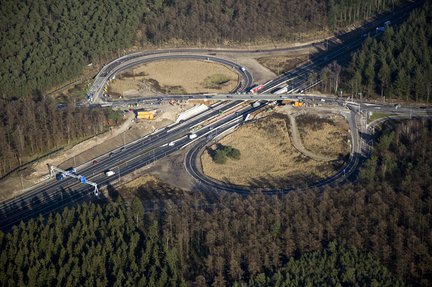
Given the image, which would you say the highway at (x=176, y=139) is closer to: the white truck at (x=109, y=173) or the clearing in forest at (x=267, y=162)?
the white truck at (x=109, y=173)

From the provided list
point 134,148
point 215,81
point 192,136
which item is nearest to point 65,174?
point 134,148

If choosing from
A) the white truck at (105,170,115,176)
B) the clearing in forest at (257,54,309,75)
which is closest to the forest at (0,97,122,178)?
the white truck at (105,170,115,176)

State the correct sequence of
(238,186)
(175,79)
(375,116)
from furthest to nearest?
(175,79) < (375,116) < (238,186)

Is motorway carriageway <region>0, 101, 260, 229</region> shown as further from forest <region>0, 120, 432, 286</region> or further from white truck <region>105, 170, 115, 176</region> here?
forest <region>0, 120, 432, 286</region>

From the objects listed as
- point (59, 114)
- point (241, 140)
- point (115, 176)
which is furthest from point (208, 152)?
point (59, 114)

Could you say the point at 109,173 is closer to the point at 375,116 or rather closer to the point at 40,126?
the point at 40,126

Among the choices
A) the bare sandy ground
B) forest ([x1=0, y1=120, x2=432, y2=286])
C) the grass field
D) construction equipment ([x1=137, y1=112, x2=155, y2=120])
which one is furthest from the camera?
construction equipment ([x1=137, y1=112, x2=155, y2=120])
